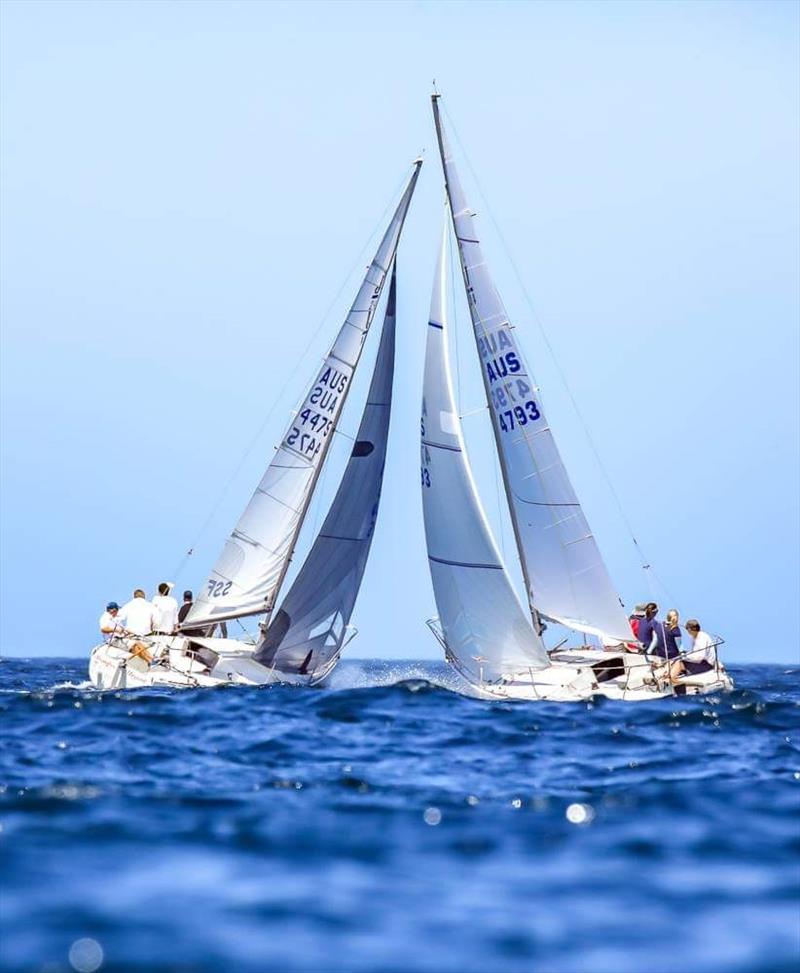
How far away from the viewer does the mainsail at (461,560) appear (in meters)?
23.0

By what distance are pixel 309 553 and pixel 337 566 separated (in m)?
0.58

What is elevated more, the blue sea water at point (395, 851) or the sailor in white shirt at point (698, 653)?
the sailor in white shirt at point (698, 653)

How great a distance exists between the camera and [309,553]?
86.3 feet

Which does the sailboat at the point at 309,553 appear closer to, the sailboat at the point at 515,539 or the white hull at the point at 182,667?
the white hull at the point at 182,667

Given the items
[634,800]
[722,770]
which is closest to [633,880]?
[634,800]

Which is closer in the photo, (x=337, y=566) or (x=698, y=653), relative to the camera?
(x=698, y=653)

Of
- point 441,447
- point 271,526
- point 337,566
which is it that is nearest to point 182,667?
point 271,526

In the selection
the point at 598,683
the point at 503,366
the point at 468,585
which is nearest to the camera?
the point at 598,683

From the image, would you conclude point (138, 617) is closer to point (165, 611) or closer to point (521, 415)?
point (165, 611)

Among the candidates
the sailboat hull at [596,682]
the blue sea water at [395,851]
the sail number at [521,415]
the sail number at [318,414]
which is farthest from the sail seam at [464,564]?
the blue sea water at [395,851]

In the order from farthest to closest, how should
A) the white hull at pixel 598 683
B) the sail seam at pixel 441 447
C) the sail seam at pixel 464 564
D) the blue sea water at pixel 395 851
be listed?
the sail seam at pixel 441 447 < the sail seam at pixel 464 564 < the white hull at pixel 598 683 < the blue sea water at pixel 395 851

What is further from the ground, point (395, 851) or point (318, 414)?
point (318, 414)

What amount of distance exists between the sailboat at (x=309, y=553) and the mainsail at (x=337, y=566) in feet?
0.06

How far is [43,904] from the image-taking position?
6.64 metres
